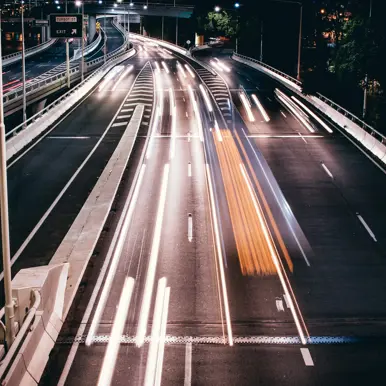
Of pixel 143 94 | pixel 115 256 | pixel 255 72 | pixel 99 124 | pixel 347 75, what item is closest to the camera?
pixel 115 256

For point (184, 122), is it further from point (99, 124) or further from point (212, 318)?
Answer: point (212, 318)

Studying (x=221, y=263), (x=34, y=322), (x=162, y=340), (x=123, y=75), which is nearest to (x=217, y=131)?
(x=221, y=263)

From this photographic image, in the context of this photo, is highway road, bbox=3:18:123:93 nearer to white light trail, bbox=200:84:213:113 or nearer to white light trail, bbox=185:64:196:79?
white light trail, bbox=185:64:196:79

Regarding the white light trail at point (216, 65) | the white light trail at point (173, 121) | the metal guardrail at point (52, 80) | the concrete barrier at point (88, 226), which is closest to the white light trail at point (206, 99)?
the white light trail at point (173, 121)

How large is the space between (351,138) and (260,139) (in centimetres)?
611

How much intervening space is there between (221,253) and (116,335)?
6.88 m

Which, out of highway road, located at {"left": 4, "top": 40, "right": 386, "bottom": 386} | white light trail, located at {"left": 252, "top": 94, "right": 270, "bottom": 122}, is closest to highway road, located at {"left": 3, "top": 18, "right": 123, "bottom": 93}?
white light trail, located at {"left": 252, "top": 94, "right": 270, "bottom": 122}

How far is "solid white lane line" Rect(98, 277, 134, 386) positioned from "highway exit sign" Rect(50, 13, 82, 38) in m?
48.4

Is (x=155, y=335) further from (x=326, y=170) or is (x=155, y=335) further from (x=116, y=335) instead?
(x=326, y=170)

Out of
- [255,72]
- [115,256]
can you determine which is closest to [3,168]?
[115,256]

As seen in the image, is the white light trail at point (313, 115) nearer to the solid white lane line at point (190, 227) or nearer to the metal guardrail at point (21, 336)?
the solid white lane line at point (190, 227)

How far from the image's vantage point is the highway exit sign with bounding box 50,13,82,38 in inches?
2447

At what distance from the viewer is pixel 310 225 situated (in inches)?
953

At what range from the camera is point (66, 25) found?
62.5 meters
